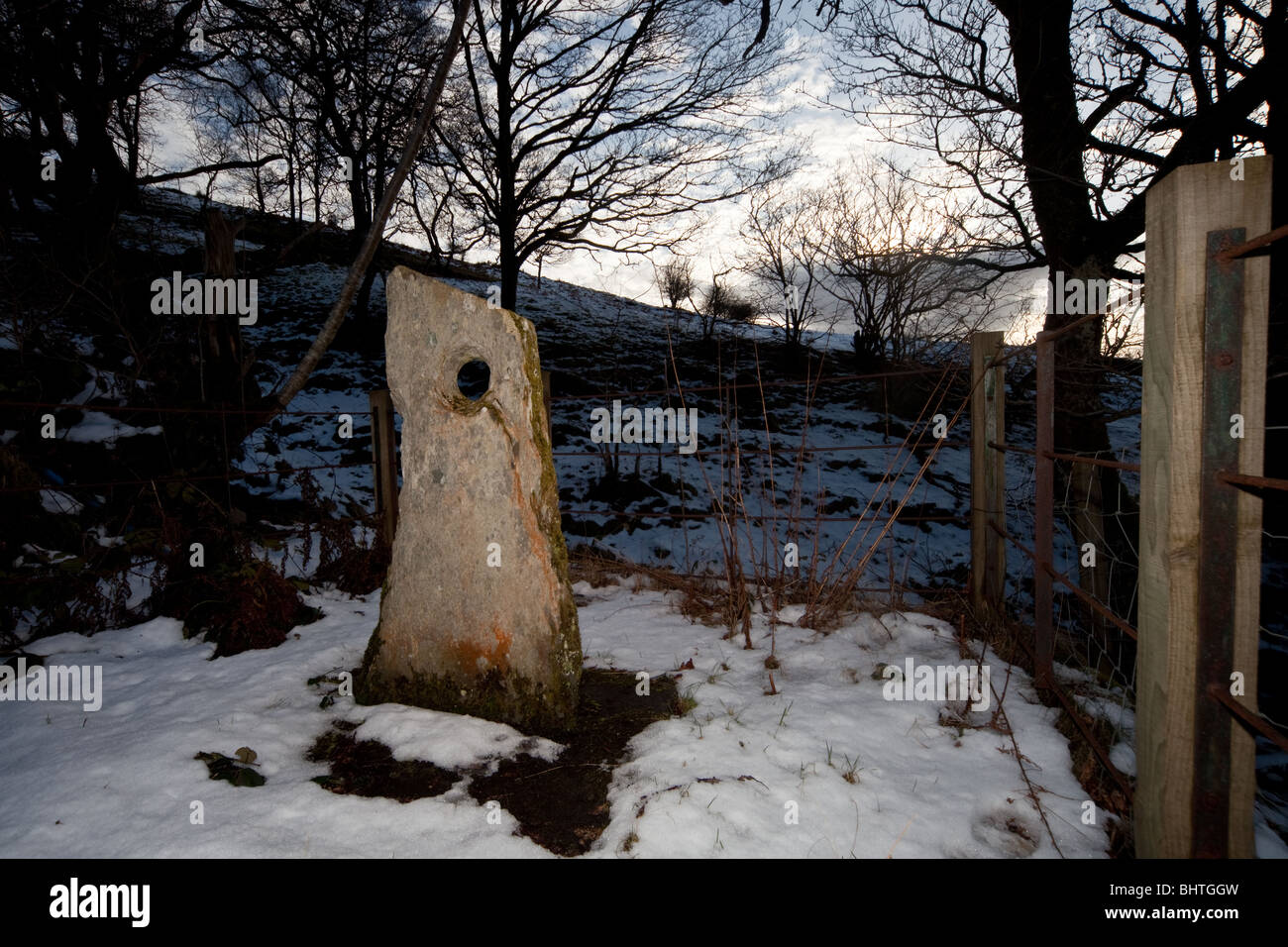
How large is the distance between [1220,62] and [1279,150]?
3.36 ft

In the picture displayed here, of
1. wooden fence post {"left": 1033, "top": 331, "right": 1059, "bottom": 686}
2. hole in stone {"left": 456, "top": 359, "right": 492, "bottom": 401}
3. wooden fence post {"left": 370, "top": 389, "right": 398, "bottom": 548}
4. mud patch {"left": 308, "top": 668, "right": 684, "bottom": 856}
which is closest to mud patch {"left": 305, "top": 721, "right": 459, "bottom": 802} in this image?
mud patch {"left": 308, "top": 668, "right": 684, "bottom": 856}

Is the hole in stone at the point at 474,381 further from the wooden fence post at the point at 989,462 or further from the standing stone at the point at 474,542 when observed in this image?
the wooden fence post at the point at 989,462

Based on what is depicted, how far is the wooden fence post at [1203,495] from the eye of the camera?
3.93 feet

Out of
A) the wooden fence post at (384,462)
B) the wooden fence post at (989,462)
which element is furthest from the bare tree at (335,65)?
the wooden fence post at (989,462)

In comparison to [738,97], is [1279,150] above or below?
below

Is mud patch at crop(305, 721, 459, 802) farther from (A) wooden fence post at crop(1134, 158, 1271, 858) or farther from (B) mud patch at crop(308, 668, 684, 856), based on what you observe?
(A) wooden fence post at crop(1134, 158, 1271, 858)

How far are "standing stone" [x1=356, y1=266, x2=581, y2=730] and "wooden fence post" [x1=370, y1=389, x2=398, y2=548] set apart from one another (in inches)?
82.2

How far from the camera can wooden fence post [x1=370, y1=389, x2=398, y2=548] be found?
4.44 m

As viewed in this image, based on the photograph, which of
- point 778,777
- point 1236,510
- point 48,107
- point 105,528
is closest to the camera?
point 1236,510

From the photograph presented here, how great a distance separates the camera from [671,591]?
411 cm

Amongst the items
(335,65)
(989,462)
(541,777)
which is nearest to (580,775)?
(541,777)

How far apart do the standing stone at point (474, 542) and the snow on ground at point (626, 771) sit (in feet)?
0.53

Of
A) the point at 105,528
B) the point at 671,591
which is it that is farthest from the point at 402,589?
the point at 105,528
